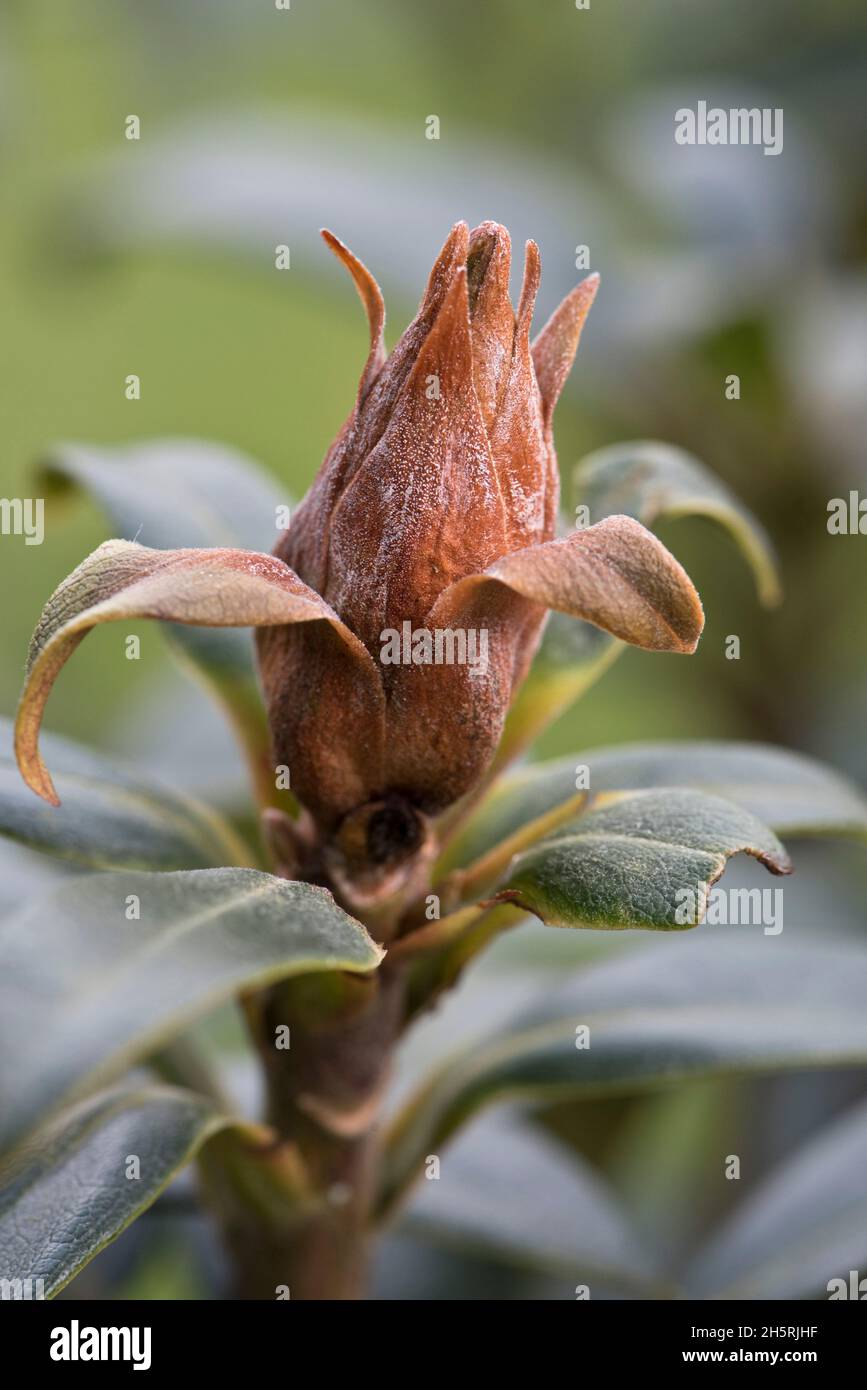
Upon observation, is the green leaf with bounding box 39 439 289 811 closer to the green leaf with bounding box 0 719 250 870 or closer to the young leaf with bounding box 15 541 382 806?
the green leaf with bounding box 0 719 250 870

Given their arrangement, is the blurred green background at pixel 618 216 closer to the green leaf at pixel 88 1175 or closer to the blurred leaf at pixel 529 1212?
the blurred leaf at pixel 529 1212

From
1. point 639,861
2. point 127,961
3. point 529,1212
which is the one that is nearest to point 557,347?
point 639,861

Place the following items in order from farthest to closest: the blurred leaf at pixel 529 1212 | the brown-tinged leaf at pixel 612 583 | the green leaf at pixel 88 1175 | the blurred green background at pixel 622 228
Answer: the blurred green background at pixel 622 228 < the blurred leaf at pixel 529 1212 < the green leaf at pixel 88 1175 < the brown-tinged leaf at pixel 612 583

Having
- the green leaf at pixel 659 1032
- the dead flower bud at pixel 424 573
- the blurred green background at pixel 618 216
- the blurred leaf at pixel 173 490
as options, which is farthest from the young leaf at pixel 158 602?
the blurred green background at pixel 618 216

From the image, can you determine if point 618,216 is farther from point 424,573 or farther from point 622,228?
point 424,573

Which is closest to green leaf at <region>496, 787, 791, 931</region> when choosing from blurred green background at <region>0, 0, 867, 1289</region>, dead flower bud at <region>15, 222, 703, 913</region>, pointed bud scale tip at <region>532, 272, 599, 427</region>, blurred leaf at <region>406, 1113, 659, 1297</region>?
dead flower bud at <region>15, 222, 703, 913</region>
